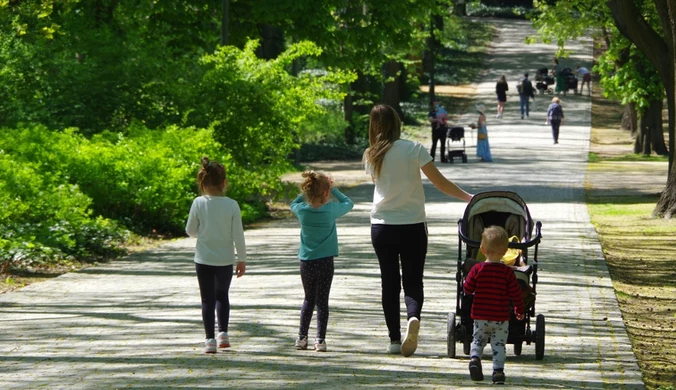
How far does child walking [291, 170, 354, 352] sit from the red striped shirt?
53.0 inches

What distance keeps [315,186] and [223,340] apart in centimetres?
137

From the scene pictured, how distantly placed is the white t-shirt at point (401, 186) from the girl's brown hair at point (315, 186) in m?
0.42

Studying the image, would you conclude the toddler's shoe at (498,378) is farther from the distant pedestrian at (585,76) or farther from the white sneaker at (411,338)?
the distant pedestrian at (585,76)

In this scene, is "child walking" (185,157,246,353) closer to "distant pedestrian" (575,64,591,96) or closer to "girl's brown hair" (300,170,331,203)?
"girl's brown hair" (300,170,331,203)

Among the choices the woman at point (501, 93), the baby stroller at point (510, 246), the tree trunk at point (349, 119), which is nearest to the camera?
the baby stroller at point (510, 246)

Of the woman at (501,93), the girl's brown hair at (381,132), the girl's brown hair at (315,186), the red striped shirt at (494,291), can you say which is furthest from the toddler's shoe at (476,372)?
the woman at (501,93)

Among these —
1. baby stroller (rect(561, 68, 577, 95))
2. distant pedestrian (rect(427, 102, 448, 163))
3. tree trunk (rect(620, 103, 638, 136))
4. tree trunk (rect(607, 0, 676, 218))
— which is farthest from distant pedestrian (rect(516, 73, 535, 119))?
tree trunk (rect(607, 0, 676, 218))

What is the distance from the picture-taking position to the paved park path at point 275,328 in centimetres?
809

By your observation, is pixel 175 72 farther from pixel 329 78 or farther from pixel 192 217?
pixel 192 217

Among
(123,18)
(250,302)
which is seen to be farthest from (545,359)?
(123,18)

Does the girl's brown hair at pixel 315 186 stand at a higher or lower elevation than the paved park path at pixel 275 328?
higher

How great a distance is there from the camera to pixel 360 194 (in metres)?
27.4

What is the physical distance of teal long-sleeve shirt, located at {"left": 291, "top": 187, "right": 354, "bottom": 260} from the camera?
8922 mm

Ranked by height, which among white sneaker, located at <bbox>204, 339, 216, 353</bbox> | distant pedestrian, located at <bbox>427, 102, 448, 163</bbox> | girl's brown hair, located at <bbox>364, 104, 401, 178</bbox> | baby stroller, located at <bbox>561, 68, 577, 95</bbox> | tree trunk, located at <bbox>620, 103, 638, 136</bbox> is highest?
girl's brown hair, located at <bbox>364, 104, 401, 178</bbox>
